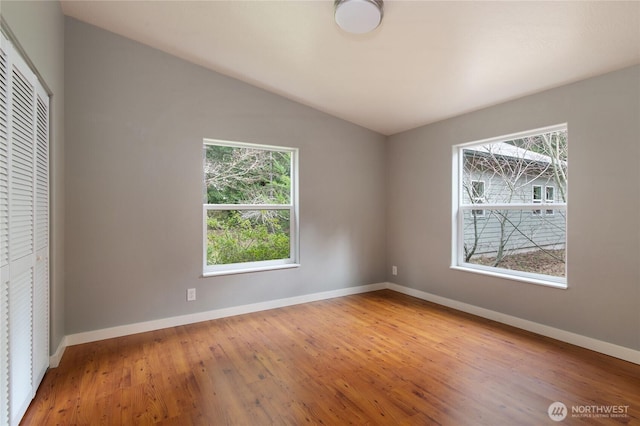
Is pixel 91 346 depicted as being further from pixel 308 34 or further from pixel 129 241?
pixel 308 34

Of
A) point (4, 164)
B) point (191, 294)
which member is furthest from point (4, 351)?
point (191, 294)

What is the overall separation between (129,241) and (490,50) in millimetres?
3556

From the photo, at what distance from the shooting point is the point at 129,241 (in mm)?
3049

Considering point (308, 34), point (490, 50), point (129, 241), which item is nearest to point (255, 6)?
point (308, 34)

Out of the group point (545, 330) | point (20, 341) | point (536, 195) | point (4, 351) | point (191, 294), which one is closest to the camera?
point (4, 351)

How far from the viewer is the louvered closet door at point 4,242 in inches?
59.5

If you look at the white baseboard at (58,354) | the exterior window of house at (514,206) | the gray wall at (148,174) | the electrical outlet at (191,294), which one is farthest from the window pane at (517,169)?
the white baseboard at (58,354)

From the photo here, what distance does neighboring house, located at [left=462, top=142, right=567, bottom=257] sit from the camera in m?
3.07

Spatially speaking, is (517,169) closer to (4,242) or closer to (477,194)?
(477,194)

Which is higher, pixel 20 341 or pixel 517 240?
pixel 517 240

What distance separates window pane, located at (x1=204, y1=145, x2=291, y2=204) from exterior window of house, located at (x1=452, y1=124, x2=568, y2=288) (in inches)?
83.8

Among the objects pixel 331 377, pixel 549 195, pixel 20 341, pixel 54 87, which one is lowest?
pixel 331 377

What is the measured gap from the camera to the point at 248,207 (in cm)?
373

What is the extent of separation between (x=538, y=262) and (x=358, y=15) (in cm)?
286
